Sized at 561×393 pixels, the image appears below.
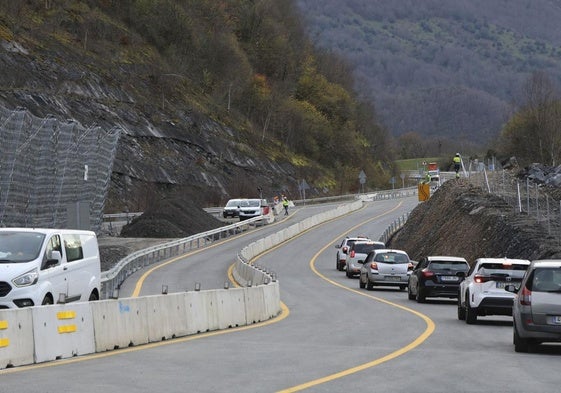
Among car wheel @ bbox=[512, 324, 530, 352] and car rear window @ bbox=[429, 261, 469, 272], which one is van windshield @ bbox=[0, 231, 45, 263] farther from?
car rear window @ bbox=[429, 261, 469, 272]

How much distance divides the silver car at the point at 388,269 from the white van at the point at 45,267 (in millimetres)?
18754

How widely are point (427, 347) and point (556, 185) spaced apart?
46.8m

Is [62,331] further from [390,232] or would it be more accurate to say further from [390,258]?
[390,232]

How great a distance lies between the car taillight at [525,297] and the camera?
1870 centimetres

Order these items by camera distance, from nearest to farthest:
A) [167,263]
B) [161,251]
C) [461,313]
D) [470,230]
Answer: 1. [461,313]
2. [470,230]
3. [167,263]
4. [161,251]

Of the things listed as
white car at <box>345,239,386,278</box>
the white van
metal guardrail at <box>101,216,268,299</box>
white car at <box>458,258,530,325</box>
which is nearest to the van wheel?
the white van

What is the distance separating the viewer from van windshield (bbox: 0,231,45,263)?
69.6 feet

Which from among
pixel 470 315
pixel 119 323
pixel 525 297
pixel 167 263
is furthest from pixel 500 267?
pixel 167 263

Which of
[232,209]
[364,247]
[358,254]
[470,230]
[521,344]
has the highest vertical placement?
[232,209]

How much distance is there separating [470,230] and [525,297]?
3346 centimetres

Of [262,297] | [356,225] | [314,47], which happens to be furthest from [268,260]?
[314,47]

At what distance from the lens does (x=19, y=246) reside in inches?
853

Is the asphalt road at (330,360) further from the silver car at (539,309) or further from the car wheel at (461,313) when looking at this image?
the car wheel at (461,313)

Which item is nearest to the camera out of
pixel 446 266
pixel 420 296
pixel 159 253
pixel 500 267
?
pixel 500 267
